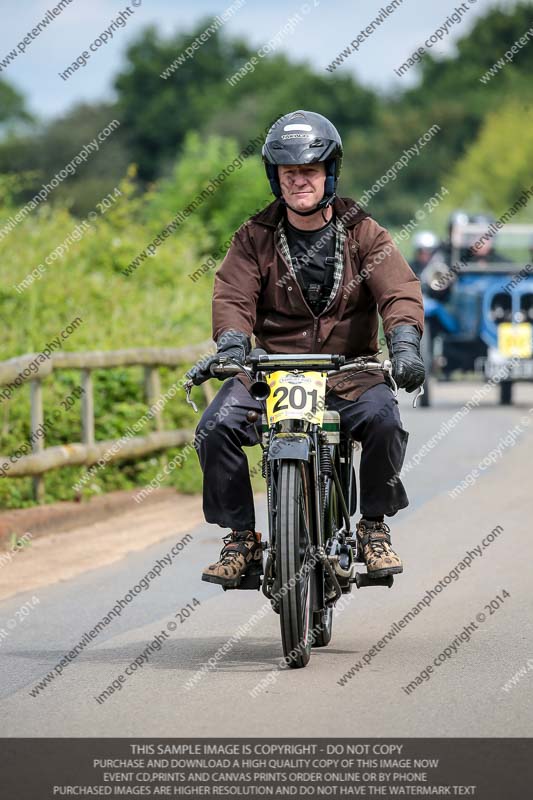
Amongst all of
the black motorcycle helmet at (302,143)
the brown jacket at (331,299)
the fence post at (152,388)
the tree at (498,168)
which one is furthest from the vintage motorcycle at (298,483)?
the tree at (498,168)

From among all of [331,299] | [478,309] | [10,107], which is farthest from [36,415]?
[10,107]

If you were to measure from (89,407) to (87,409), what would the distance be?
3cm

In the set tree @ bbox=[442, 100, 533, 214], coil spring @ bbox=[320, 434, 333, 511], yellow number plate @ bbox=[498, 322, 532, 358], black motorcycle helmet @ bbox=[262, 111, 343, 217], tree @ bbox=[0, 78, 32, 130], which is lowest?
yellow number plate @ bbox=[498, 322, 532, 358]

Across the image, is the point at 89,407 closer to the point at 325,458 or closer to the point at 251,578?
the point at 251,578

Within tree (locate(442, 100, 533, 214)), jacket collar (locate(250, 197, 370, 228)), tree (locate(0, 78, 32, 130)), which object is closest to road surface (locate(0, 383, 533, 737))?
jacket collar (locate(250, 197, 370, 228))

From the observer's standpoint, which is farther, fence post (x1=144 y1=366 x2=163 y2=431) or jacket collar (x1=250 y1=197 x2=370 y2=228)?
fence post (x1=144 y1=366 x2=163 y2=431)

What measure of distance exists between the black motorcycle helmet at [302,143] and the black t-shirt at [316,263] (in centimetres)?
13

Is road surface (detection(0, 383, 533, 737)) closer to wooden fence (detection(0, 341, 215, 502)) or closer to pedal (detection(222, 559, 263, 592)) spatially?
pedal (detection(222, 559, 263, 592))

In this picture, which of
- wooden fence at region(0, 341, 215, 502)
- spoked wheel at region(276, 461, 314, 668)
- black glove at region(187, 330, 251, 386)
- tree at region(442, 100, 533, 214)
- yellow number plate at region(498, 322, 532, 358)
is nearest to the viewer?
spoked wheel at region(276, 461, 314, 668)

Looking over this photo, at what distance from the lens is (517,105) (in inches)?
3359

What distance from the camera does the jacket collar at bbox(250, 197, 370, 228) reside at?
23.2 ft

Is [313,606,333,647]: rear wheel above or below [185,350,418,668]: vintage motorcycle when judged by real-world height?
below

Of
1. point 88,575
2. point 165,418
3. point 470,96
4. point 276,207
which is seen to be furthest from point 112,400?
point 470,96

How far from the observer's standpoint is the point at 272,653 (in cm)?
708
